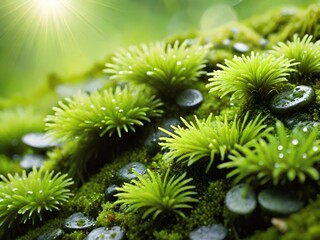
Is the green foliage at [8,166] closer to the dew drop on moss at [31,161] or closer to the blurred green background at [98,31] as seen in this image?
the dew drop on moss at [31,161]

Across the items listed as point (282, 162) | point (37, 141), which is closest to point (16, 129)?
point (37, 141)

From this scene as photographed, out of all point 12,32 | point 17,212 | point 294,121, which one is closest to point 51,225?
point 17,212

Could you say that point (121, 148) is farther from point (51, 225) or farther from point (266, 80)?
point (266, 80)

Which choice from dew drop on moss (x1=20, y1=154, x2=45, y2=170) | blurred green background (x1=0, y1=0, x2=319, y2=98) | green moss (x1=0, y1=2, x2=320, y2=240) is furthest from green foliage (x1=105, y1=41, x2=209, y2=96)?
blurred green background (x1=0, y1=0, x2=319, y2=98)

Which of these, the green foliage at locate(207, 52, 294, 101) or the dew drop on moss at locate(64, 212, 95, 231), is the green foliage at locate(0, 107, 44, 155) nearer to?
the dew drop on moss at locate(64, 212, 95, 231)

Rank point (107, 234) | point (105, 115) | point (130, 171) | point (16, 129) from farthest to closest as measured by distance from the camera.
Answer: point (16, 129) < point (105, 115) < point (130, 171) < point (107, 234)

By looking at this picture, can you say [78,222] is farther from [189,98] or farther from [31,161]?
[189,98]

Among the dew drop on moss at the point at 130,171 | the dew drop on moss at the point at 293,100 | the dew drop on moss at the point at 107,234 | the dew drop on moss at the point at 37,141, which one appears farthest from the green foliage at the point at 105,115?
the dew drop on moss at the point at 293,100
